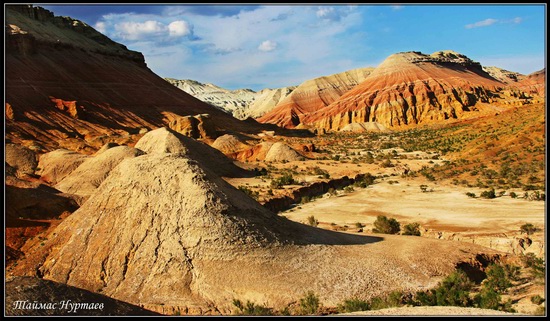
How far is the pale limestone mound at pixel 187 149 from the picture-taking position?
31.3 metres

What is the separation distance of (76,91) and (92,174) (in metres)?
44.8

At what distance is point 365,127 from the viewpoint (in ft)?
302

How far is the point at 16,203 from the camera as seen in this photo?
53.5ft

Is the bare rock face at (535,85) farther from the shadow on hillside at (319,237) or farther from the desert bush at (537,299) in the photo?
the desert bush at (537,299)

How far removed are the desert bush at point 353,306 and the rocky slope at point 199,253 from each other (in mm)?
387

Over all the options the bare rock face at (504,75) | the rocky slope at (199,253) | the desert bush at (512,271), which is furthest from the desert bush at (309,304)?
the bare rock face at (504,75)

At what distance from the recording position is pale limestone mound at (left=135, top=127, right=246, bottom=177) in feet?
103

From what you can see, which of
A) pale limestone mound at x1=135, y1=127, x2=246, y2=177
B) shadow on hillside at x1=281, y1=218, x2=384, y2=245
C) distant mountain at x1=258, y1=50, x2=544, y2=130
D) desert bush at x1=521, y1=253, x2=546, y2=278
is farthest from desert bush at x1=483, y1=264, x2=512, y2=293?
distant mountain at x1=258, y1=50, x2=544, y2=130

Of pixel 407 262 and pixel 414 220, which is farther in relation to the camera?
pixel 414 220

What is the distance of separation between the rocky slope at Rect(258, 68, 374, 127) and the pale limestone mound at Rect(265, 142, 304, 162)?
70.8 metres

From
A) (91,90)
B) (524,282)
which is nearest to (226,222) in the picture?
(524,282)

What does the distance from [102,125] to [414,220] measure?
47.8 metres

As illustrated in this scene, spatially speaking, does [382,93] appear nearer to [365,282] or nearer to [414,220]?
[414,220]

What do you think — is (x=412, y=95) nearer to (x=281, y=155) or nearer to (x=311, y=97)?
(x=311, y=97)
